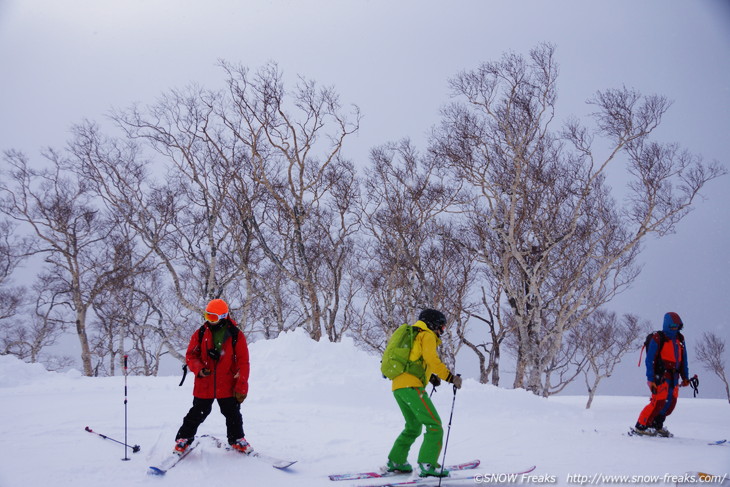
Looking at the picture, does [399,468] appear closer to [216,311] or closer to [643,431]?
[216,311]

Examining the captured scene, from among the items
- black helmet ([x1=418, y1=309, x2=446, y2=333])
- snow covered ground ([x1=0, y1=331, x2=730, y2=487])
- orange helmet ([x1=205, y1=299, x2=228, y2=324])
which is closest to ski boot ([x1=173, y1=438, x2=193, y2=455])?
snow covered ground ([x1=0, y1=331, x2=730, y2=487])

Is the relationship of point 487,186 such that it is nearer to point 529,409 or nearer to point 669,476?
point 529,409

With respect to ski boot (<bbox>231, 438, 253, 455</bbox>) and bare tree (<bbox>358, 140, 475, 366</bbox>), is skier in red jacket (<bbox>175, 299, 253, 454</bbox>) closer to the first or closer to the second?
ski boot (<bbox>231, 438, 253, 455</bbox>)

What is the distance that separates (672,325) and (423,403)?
4.23 metres

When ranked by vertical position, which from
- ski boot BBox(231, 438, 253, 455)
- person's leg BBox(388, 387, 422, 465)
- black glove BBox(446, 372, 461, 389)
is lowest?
ski boot BBox(231, 438, 253, 455)

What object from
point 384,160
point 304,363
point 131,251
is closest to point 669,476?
point 304,363

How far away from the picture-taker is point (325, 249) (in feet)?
66.4

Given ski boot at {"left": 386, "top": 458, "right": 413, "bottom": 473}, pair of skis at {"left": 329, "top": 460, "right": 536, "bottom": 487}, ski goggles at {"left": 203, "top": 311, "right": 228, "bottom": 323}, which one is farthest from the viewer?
ski goggles at {"left": 203, "top": 311, "right": 228, "bottom": 323}

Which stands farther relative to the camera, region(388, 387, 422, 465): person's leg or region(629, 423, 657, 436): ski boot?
region(629, 423, 657, 436): ski boot

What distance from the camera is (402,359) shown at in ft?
14.2

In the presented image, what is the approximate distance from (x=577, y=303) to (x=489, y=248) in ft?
12.2

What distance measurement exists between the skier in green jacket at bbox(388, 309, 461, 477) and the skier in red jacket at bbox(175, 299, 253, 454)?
158 centimetres

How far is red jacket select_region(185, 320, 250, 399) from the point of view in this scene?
4.67 meters

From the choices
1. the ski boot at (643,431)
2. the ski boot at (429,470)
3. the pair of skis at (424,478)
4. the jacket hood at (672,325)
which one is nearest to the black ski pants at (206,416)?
the pair of skis at (424,478)
